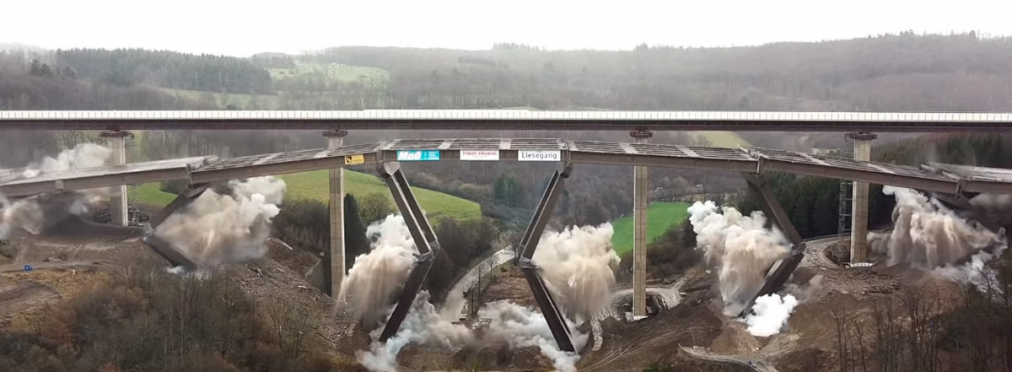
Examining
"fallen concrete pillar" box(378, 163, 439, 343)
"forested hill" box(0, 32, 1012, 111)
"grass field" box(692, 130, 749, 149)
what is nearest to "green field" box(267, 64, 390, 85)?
"forested hill" box(0, 32, 1012, 111)

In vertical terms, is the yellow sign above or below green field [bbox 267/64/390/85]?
below

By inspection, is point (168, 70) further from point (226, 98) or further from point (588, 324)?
point (588, 324)

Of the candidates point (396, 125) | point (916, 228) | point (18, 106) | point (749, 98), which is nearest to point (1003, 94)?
point (749, 98)

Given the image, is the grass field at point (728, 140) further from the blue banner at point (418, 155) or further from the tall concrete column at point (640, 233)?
the blue banner at point (418, 155)

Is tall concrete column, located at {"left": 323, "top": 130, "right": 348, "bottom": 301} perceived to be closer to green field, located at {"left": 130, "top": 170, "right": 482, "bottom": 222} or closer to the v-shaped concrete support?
green field, located at {"left": 130, "top": 170, "right": 482, "bottom": 222}

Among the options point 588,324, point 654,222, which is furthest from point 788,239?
point 654,222

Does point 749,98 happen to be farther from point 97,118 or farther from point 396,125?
point 97,118

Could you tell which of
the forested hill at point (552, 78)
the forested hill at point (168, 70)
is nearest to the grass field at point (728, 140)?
the forested hill at point (552, 78)
